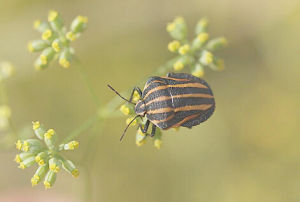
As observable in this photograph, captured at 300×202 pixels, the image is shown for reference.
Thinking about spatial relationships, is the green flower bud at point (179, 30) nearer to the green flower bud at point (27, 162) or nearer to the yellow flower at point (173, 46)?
the yellow flower at point (173, 46)

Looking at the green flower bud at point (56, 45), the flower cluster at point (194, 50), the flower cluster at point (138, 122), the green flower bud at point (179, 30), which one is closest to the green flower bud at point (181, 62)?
the flower cluster at point (194, 50)

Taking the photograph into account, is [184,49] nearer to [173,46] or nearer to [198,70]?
[173,46]

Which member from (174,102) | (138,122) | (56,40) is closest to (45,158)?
(138,122)

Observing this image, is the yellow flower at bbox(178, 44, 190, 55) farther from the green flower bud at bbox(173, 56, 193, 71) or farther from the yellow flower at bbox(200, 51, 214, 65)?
the yellow flower at bbox(200, 51, 214, 65)

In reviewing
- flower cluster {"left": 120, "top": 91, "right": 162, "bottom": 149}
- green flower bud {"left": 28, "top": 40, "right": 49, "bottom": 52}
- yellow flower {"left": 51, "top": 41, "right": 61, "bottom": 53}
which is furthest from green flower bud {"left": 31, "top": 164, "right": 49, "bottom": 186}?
green flower bud {"left": 28, "top": 40, "right": 49, "bottom": 52}

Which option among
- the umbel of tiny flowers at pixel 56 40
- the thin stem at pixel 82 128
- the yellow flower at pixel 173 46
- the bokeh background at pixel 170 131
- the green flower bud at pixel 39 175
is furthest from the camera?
the bokeh background at pixel 170 131
